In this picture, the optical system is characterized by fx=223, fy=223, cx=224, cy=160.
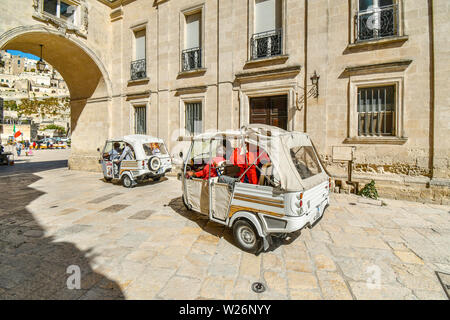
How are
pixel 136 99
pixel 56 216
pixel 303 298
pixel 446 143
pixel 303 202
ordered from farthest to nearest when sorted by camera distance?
1. pixel 136 99
2. pixel 446 143
3. pixel 56 216
4. pixel 303 202
5. pixel 303 298

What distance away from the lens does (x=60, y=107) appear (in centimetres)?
7000

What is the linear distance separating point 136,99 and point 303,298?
12864 mm

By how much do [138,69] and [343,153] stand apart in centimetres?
1161

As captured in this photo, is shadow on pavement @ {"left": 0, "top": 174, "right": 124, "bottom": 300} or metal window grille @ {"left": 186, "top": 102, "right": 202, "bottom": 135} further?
metal window grille @ {"left": 186, "top": 102, "right": 202, "bottom": 135}

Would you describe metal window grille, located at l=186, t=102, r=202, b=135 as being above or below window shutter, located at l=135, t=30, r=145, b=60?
below

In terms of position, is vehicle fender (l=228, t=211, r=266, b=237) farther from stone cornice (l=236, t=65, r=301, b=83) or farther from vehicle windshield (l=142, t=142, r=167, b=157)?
stone cornice (l=236, t=65, r=301, b=83)

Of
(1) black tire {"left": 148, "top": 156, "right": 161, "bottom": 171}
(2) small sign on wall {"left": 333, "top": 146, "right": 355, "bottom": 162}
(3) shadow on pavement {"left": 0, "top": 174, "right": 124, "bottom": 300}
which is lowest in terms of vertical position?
(3) shadow on pavement {"left": 0, "top": 174, "right": 124, "bottom": 300}

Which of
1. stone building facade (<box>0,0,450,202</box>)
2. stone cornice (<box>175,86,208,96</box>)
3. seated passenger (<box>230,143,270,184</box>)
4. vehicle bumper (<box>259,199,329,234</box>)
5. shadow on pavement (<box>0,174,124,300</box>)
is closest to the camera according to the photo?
shadow on pavement (<box>0,174,124,300</box>)

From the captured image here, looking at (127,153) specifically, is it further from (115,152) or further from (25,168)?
(25,168)

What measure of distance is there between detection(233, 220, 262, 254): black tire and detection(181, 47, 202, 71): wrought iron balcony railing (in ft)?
29.8

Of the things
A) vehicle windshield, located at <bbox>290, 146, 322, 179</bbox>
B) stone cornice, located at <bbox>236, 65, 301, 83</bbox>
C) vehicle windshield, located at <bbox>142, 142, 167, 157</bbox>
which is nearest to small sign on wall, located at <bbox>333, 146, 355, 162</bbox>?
stone cornice, located at <bbox>236, 65, 301, 83</bbox>

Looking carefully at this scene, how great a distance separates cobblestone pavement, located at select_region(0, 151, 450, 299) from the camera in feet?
9.75

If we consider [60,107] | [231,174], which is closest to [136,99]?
[231,174]
